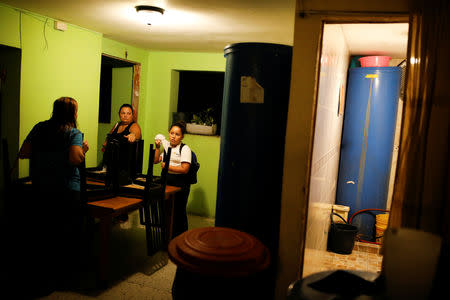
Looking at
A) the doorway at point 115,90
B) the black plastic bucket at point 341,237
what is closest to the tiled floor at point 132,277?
the doorway at point 115,90

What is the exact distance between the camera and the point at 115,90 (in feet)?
18.1

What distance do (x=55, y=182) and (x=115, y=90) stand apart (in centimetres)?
301

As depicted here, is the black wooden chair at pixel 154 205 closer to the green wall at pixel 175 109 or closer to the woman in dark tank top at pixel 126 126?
the woman in dark tank top at pixel 126 126

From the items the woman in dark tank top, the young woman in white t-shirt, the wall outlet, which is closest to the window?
the woman in dark tank top

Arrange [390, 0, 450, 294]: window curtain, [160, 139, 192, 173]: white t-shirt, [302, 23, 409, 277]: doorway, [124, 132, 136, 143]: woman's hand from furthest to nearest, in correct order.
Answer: [124, 132, 136, 143]: woman's hand
[160, 139, 192, 173]: white t-shirt
[302, 23, 409, 277]: doorway
[390, 0, 450, 294]: window curtain

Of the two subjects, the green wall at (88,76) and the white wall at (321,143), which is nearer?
the white wall at (321,143)

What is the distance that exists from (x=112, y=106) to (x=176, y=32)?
6.87 feet

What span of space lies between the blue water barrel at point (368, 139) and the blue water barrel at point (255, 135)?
117 inches

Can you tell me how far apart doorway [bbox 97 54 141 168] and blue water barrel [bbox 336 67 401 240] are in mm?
3284

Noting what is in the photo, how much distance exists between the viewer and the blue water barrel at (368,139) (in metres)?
4.53

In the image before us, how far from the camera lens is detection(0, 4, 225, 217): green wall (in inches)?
143

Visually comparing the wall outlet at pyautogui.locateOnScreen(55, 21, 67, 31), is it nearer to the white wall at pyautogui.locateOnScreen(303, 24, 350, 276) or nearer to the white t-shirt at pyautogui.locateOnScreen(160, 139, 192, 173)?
the white t-shirt at pyautogui.locateOnScreen(160, 139, 192, 173)

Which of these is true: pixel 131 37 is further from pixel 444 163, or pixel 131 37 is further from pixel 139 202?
pixel 444 163

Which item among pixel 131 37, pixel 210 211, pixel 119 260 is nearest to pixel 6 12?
pixel 131 37
